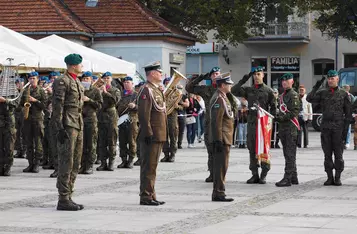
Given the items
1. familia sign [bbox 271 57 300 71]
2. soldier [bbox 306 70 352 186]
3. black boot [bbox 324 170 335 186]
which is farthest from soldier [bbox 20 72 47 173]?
familia sign [bbox 271 57 300 71]

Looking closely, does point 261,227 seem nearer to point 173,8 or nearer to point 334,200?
point 334,200

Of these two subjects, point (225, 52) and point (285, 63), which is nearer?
point (285, 63)

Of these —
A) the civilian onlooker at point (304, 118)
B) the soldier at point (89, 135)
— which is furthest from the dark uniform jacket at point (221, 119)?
the civilian onlooker at point (304, 118)

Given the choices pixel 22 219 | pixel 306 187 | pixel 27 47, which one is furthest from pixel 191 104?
pixel 22 219

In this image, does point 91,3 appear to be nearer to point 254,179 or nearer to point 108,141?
point 108,141

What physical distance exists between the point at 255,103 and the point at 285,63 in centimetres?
4117

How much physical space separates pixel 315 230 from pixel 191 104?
17.8m

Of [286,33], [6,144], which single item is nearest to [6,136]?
[6,144]

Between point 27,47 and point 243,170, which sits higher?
point 27,47

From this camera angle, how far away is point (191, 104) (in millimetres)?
29031

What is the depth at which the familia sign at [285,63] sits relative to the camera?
5772 centimetres

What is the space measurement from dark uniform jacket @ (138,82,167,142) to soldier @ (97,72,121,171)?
6.07 meters

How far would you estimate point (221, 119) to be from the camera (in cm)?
1434

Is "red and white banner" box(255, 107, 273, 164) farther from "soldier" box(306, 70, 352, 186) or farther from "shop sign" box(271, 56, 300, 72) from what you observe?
"shop sign" box(271, 56, 300, 72)
